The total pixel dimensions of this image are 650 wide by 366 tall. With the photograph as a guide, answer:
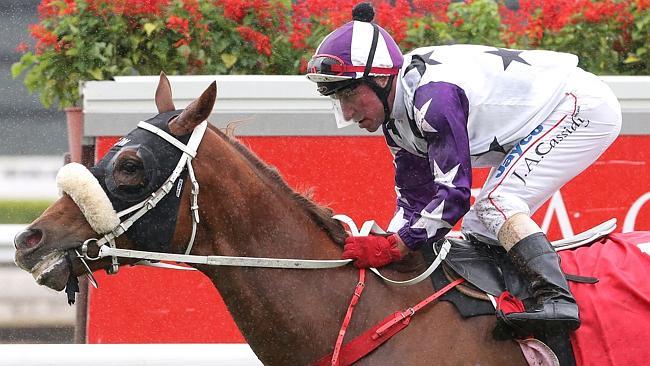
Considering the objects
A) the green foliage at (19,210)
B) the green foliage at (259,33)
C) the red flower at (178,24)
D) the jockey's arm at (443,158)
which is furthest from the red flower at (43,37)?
the green foliage at (19,210)

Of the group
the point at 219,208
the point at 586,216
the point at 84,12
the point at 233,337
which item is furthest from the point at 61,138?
the point at 219,208

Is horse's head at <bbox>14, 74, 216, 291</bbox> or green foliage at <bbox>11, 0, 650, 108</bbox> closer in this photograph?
horse's head at <bbox>14, 74, 216, 291</bbox>

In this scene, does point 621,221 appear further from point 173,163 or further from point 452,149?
point 173,163

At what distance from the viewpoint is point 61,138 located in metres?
8.00

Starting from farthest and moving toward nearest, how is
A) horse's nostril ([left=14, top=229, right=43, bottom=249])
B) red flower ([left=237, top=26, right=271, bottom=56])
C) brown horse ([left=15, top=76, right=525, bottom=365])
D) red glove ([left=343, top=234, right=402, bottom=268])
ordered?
red flower ([left=237, top=26, right=271, bottom=56])
red glove ([left=343, top=234, right=402, bottom=268])
brown horse ([left=15, top=76, right=525, bottom=365])
horse's nostril ([left=14, top=229, right=43, bottom=249])

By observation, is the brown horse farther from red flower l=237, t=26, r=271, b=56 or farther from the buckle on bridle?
red flower l=237, t=26, r=271, b=56

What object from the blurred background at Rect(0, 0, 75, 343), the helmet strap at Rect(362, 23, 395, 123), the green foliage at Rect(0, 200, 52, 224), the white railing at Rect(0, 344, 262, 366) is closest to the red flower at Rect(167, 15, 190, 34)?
the white railing at Rect(0, 344, 262, 366)

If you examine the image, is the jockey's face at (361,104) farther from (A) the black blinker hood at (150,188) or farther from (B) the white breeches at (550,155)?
(A) the black blinker hood at (150,188)

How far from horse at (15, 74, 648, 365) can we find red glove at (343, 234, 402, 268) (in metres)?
0.06

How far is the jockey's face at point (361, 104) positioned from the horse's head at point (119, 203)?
562 mm

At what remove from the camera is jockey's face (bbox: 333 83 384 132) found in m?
3.61

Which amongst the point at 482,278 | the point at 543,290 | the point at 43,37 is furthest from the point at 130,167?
the point at 43,37

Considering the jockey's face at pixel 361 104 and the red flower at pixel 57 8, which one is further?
the red flower at pixel 57 8

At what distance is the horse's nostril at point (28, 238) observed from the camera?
319 centimetres
